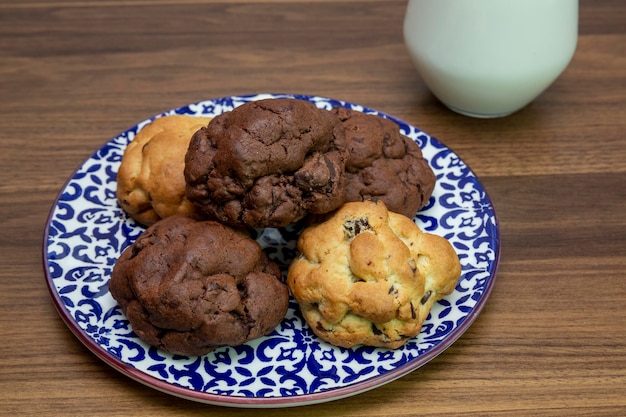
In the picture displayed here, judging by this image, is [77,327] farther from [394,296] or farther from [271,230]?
[394,296]

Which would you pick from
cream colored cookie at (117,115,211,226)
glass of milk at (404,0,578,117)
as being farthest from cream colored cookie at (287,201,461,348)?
glass of milk at (404,0,578,117)

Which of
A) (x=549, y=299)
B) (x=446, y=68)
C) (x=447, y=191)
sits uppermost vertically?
(x=446, y=68)

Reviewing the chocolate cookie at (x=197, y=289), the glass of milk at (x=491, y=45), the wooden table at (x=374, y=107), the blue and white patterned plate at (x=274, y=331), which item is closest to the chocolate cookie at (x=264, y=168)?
the chocolate cookie at (x=197, y=289)

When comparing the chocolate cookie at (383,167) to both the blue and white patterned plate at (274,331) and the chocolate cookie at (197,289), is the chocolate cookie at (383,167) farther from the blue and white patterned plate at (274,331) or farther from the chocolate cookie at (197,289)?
the chocolate cookie at (197,289)

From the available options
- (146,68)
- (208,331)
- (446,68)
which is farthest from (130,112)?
(208,331)

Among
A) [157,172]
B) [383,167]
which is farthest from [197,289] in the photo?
[383,167]

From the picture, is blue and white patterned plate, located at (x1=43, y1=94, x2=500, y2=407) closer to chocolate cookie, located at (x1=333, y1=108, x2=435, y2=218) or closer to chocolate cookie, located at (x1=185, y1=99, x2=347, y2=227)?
chocolate cookie, located at (x1=333, y1=108, x2=435, y2=218)
